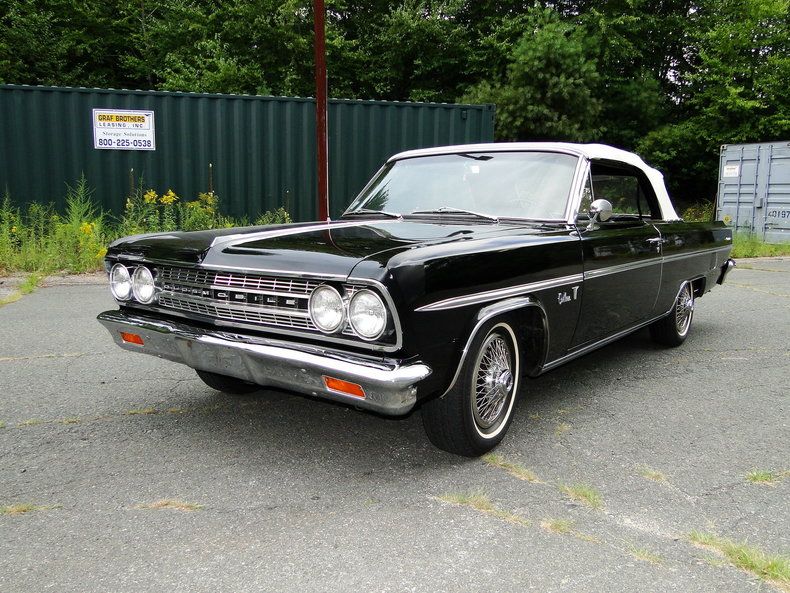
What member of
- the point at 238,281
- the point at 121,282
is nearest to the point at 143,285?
the point at 121,282

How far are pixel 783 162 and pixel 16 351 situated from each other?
15.6 meters

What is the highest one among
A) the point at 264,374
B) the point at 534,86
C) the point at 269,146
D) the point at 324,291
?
the point at 534,86

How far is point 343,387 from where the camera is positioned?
259 cm

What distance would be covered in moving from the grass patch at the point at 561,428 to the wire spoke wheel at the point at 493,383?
1.31ft

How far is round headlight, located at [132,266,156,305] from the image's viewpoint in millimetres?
3346

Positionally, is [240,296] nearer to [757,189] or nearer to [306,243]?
[306,243]

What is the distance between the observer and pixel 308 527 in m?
2.46

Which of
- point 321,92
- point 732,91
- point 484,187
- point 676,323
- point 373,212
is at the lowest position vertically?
point 676,323

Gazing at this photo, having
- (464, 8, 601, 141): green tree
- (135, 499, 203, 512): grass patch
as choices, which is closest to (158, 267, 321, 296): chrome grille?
(135, 499, 203, 512): grass patch

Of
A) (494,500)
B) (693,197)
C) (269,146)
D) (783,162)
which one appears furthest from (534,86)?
(494,500)

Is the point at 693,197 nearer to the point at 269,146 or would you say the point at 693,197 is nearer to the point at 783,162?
the point at 783,162

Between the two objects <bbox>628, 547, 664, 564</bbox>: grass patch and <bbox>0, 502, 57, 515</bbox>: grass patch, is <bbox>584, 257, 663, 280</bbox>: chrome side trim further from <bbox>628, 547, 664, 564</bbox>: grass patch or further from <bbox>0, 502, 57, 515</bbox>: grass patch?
<bbox>0, 502, 57, 515</bbox>: grass patch

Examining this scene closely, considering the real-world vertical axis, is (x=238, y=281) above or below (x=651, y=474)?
above

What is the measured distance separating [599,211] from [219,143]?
341 inches
